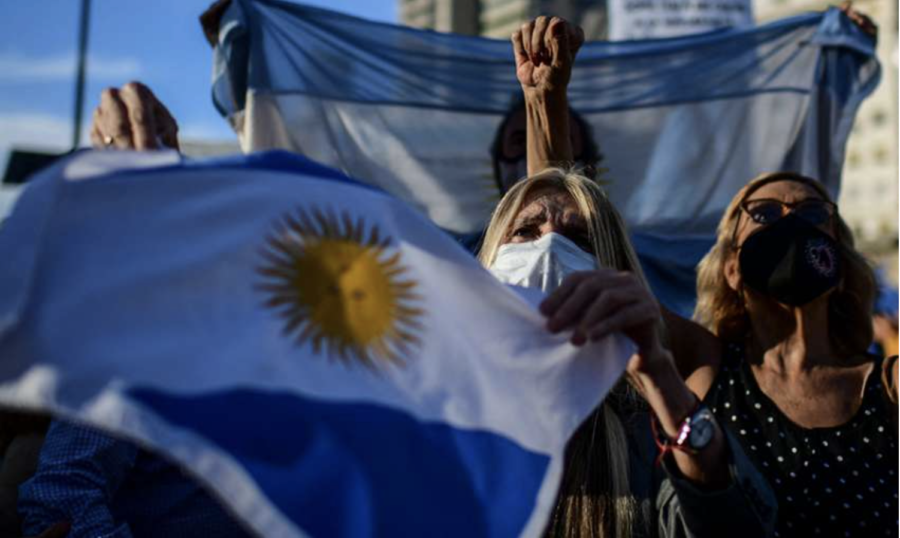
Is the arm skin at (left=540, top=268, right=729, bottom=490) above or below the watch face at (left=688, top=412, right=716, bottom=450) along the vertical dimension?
above

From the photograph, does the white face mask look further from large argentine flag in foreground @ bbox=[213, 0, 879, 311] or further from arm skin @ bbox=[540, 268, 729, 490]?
large argentine flag in foreground @ bbox=[213, 0, 879, 311]

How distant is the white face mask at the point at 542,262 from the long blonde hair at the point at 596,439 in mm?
89

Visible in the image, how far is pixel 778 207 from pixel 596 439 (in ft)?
3.21

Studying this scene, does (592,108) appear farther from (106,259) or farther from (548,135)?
(106,259)

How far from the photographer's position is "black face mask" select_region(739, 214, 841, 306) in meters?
2.52

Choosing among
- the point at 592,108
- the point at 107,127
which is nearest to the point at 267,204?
the point at 107,127

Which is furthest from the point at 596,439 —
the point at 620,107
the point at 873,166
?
the point at 873,166

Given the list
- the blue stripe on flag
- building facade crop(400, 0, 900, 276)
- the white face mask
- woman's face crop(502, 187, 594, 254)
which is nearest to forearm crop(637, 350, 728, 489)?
the blue stripe on flag

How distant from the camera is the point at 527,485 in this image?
1.52m

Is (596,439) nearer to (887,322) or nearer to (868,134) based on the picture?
(887,322)

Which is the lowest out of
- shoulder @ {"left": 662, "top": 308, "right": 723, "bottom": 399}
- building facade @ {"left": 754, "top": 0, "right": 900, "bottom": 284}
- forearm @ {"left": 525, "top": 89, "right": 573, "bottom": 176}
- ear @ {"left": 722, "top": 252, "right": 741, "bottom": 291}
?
building facade @ {"left": 754, "top": 0, "right": 900, "bottom": 284}

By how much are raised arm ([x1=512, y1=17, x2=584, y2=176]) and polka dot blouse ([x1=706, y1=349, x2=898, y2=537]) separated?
810 millimetres

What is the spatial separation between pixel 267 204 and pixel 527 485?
1.88 ft

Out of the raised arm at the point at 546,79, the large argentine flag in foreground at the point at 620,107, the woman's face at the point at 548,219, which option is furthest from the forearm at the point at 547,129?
the large argentine flag in foreground at the point at 620,107
